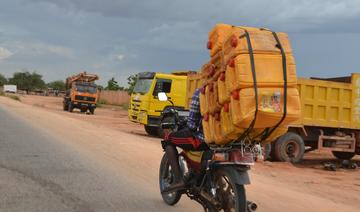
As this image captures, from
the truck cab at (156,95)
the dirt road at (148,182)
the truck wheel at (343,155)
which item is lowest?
the truck wheel at (343,155)

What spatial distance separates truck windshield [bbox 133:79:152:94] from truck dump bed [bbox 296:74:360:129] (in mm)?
7753

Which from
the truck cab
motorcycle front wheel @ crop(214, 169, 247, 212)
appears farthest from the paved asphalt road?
the truck cab

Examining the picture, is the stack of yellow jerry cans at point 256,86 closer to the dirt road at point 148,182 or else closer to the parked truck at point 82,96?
the dirt road at point 148,182

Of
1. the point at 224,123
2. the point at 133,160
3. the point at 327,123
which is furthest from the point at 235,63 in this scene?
the point at 327,123

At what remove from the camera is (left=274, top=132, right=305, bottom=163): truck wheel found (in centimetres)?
1462

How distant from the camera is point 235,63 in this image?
5.07 metres

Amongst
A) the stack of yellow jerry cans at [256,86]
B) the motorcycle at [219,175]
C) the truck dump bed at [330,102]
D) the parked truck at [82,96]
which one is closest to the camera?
the stack of yellow jerry cans at [256,86]

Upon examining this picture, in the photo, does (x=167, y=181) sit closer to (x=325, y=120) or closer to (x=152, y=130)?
(x=325, y=120)

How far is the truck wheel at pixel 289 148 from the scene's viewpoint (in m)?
14.6

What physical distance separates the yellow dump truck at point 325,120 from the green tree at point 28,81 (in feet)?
459

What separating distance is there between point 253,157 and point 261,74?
971 mm

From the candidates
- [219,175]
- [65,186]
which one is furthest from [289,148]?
[219,175]

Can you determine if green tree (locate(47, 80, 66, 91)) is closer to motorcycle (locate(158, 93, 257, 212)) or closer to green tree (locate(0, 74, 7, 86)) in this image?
green tree (locate(0, 74, 7, 86))

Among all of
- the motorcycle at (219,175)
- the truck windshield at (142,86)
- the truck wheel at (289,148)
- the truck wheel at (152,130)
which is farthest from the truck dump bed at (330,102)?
the motorcycle at (219,175)
